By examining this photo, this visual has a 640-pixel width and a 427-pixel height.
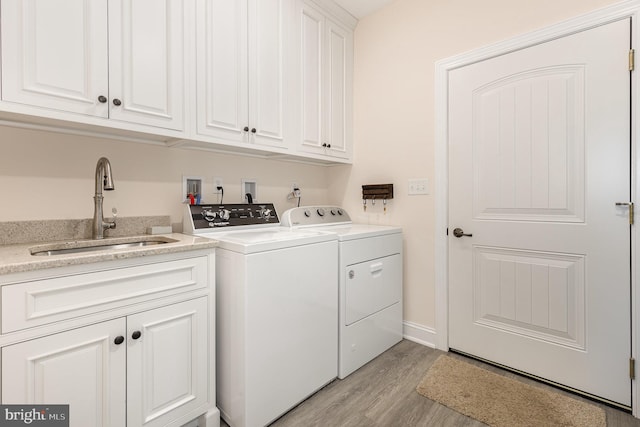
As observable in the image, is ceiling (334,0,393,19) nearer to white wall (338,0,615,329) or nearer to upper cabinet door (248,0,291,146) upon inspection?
white wall (338,0,615,329)

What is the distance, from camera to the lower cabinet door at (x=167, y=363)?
1246mm

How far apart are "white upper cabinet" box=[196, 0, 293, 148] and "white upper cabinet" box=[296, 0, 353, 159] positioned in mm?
180

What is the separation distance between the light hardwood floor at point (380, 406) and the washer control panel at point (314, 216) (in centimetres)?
106

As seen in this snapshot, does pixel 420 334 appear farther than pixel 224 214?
Yes

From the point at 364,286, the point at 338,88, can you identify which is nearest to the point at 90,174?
the point at 364,286

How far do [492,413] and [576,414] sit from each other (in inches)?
16.5

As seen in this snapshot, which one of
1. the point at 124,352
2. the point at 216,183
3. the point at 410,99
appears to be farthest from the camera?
the point at 410,99

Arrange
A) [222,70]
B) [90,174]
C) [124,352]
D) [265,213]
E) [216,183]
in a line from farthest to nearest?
1. [265,213]
2. [216,183]
3. [222,70]
4. [90,174]
5. [124,352]

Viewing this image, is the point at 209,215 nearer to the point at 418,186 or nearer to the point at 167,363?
the point at 167,363

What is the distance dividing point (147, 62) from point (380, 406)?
2118 millimetres

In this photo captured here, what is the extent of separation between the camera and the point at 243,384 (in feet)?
4.64

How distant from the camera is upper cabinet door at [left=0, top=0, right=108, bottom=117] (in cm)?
117

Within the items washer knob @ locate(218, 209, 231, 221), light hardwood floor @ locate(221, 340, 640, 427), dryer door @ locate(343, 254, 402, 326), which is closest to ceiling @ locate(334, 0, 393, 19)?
washer knob @ locate(218, 209, 231, 221)

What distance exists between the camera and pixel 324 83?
96.9 inches
